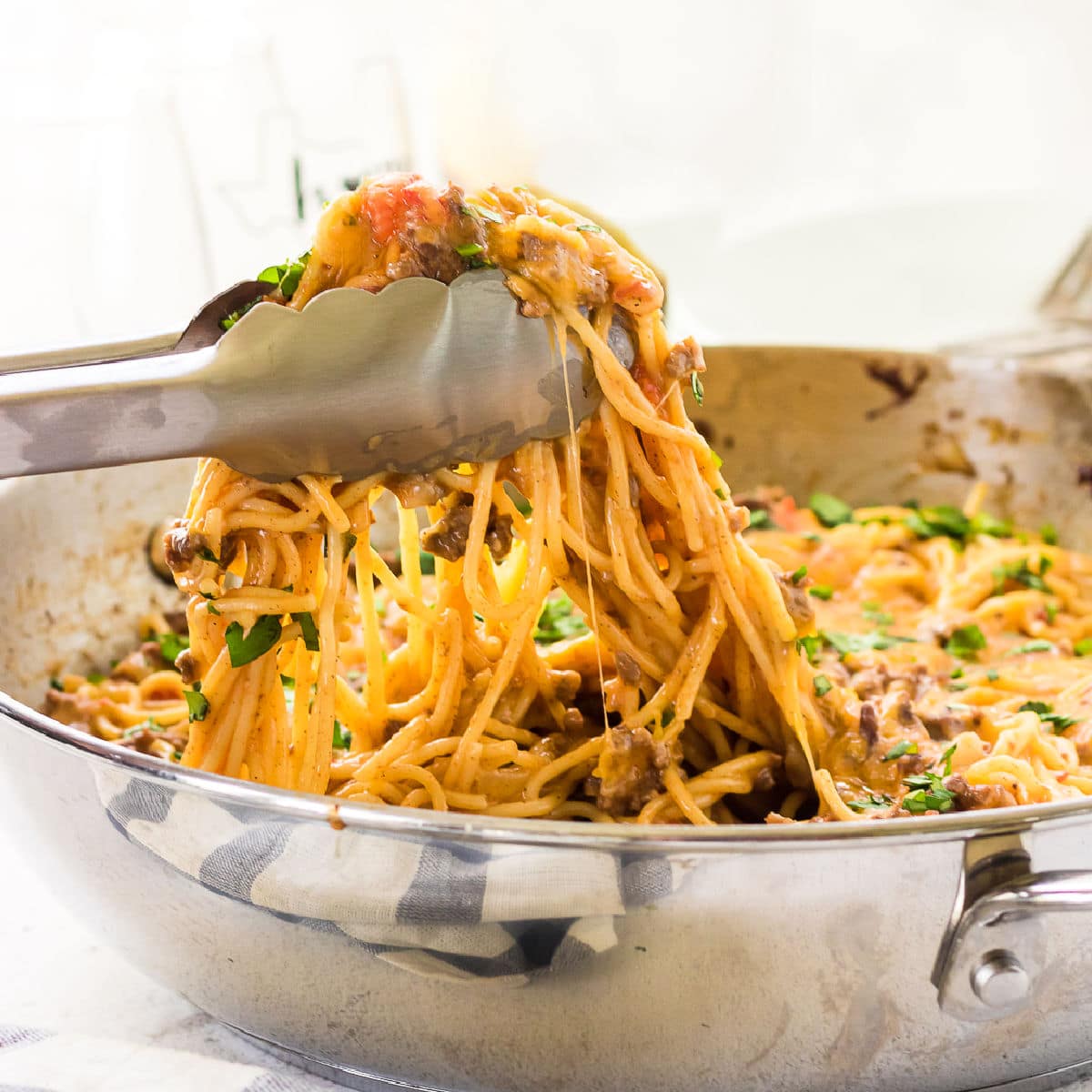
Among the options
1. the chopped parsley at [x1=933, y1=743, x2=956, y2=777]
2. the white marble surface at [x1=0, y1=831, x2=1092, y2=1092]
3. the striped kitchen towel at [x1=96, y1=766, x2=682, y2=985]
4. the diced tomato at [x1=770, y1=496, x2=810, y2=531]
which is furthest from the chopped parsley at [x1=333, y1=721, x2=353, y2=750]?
the diced tomato at [x1=770, y1=496, x2=810, y2=531]

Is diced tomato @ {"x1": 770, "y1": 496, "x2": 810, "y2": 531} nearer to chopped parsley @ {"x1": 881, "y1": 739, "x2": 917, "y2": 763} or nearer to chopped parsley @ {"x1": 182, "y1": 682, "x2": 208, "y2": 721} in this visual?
chopped parsley @ {"x1": 881, "y1": 739, "x2": 917, "y2": 763}

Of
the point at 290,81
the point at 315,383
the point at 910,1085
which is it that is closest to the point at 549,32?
the point at 290,81

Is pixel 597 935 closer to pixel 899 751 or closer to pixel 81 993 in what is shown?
pixel 899 751

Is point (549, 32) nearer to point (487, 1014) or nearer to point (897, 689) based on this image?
point (897, 689)

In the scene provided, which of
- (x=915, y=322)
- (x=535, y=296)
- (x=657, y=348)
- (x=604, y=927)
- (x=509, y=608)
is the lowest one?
(x=915, y=322)

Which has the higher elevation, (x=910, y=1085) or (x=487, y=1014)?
(x=487, y=1014)

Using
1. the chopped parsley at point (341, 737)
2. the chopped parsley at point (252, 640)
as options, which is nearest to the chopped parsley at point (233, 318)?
the chopped parsley at point (252, 640)

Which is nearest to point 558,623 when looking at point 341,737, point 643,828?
point 341,737
